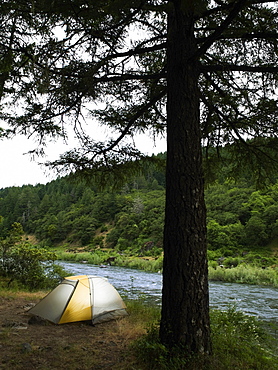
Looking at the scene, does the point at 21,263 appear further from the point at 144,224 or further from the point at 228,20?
the point at 144,224

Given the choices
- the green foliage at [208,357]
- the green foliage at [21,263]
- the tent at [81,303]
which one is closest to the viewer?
the green foliage at [208,357]

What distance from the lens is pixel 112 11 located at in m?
3.11

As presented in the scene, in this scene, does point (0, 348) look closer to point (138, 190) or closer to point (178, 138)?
point (178, 138)

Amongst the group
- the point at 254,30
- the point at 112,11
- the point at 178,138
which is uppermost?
the point at 254,30

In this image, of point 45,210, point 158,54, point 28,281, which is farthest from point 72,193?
point 158,54

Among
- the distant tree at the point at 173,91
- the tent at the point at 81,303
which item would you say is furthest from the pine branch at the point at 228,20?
the tent at the point at 81,303

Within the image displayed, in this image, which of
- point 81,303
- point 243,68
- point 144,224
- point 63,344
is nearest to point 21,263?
point 81,303

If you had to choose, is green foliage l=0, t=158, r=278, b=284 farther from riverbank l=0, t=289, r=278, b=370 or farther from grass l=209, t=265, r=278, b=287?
riverbank l=0, t=289, r=278, b=370

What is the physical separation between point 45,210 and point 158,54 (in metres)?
74.2

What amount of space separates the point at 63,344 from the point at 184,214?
2.80 m

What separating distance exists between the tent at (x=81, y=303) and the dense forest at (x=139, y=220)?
2131mm

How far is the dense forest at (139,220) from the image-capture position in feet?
105

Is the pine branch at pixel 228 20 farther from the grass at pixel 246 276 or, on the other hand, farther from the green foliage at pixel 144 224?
the grass at pixel 246 276

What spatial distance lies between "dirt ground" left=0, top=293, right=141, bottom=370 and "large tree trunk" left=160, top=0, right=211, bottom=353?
31.2 inches
